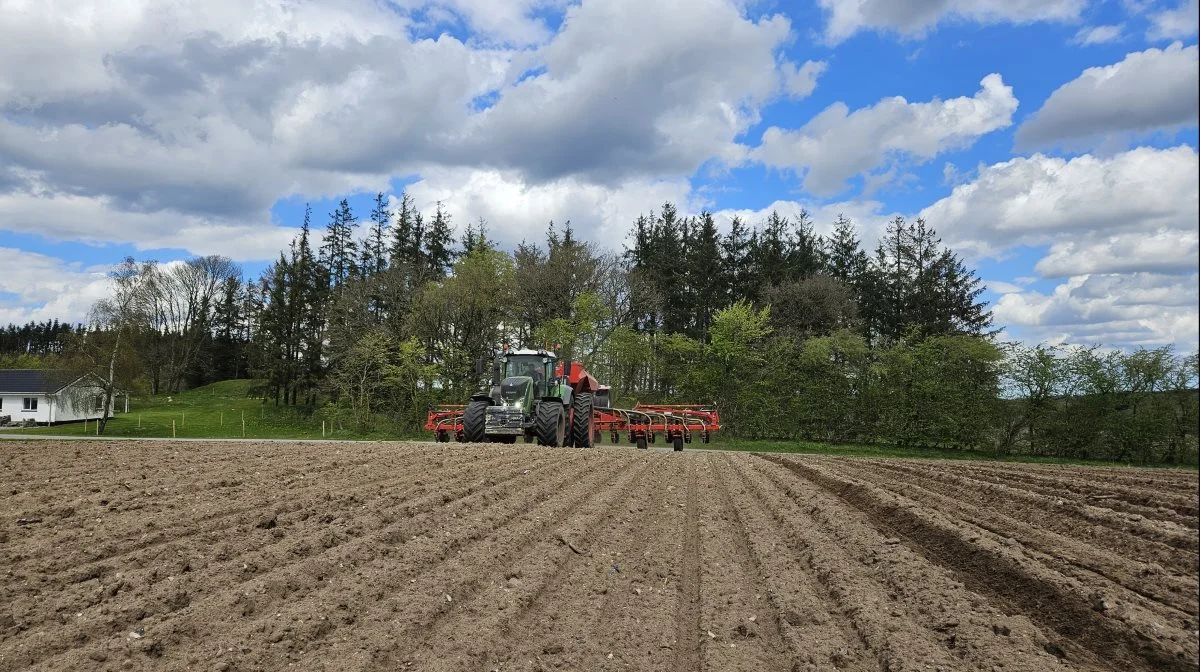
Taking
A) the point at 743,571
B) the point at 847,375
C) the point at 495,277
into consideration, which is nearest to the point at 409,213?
the point at 495,277

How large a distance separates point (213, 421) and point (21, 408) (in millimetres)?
14182

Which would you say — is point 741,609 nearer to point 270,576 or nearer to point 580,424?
point 270,576

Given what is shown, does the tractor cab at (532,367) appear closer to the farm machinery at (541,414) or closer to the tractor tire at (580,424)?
the farm machinery at (541,414)

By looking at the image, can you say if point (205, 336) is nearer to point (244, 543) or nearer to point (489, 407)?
Answer: point (489, 407)

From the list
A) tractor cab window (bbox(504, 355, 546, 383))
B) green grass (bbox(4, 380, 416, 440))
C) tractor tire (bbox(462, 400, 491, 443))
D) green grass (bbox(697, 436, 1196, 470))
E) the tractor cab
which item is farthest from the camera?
green grass (bbox(4, 380, 416, 440))

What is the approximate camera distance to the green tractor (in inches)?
788

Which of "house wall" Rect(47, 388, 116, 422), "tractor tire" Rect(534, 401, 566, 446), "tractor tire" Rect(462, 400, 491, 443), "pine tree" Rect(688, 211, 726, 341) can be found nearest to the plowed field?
"tractor tire" Rect(534, 401, 566, 446)

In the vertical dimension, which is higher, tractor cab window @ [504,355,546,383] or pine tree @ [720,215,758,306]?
pine tree @ [720,215,758,306]

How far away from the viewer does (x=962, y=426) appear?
26.7m

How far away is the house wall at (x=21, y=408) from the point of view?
1877 inches

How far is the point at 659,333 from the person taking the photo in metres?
41.5

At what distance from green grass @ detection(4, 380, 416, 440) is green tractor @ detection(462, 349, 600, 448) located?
13.9 metres

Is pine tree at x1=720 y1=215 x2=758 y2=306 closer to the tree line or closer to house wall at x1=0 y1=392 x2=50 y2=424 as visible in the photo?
the tree line

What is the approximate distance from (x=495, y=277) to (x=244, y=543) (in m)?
30.8
